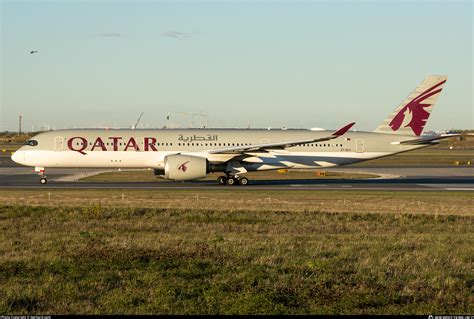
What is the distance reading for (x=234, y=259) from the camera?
17.7m

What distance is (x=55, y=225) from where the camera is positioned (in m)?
25.3

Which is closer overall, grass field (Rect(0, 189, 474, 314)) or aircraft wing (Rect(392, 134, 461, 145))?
grass field (Rect(0, 189, 474, 314))

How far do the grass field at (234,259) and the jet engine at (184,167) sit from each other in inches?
489

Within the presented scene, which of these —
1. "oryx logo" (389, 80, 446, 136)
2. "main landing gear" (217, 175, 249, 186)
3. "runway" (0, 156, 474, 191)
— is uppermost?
"oryx logo" (389, 80, 446, 136)

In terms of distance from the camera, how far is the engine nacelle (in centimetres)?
4544

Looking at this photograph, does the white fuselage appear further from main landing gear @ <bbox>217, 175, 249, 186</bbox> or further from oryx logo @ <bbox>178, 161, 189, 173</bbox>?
oryx logo @ <bbox>178, 161, 189, 173</bbox>

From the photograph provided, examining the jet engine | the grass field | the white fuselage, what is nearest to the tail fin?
the white fuselage

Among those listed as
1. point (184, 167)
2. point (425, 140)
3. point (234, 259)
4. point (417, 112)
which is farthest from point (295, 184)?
point (234, 259)

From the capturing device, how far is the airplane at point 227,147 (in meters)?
48.0

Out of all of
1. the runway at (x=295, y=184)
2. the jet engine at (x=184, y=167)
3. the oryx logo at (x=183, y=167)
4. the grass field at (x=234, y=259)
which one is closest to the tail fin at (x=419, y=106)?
the runway at (x=295, y=184)

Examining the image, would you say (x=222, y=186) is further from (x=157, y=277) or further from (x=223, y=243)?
(x=157, y=277)

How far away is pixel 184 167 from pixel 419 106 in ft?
61.2

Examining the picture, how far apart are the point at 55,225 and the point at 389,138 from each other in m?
32.0

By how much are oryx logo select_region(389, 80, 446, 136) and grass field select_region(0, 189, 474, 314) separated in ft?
→ 61.9
